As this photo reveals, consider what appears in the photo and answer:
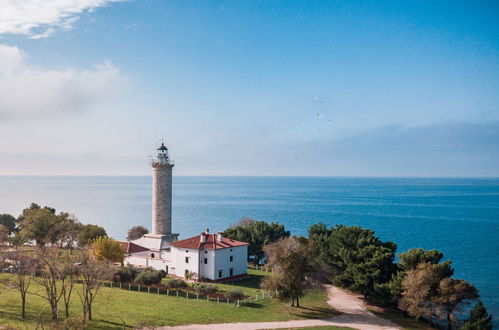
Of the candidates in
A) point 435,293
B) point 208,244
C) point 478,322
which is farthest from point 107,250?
point 478,322

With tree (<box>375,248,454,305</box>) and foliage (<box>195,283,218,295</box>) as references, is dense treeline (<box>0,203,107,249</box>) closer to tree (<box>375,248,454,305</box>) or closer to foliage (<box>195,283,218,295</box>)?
foliage (<box>195,283,218,295</box>)

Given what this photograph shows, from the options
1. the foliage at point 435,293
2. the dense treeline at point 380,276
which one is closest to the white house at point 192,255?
the dense treeline at point 380,276

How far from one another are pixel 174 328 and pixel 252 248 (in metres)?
28.0

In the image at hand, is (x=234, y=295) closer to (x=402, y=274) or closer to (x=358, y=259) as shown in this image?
(x=358, y=259)

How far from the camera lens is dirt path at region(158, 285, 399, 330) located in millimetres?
25770

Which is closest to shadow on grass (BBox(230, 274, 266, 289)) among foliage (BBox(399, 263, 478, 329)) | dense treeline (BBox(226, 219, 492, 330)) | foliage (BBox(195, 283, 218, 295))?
foliage (BBox(195, 283, 218, 295))

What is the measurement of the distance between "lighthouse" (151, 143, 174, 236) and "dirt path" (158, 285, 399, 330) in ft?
74.1

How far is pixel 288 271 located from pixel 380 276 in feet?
28.2

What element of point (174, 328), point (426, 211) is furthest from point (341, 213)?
point (174, 328)

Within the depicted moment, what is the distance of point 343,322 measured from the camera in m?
28.4

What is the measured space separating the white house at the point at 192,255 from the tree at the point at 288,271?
911 centimetres

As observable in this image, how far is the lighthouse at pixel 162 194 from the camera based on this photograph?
163 feet

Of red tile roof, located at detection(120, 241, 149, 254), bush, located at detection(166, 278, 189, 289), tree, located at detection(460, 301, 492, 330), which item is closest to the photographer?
tree, located at detection(460, 301, 492, 330)

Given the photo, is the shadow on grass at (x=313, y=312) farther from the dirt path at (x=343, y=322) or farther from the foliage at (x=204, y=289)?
the foliage at (x=204, y=289)
